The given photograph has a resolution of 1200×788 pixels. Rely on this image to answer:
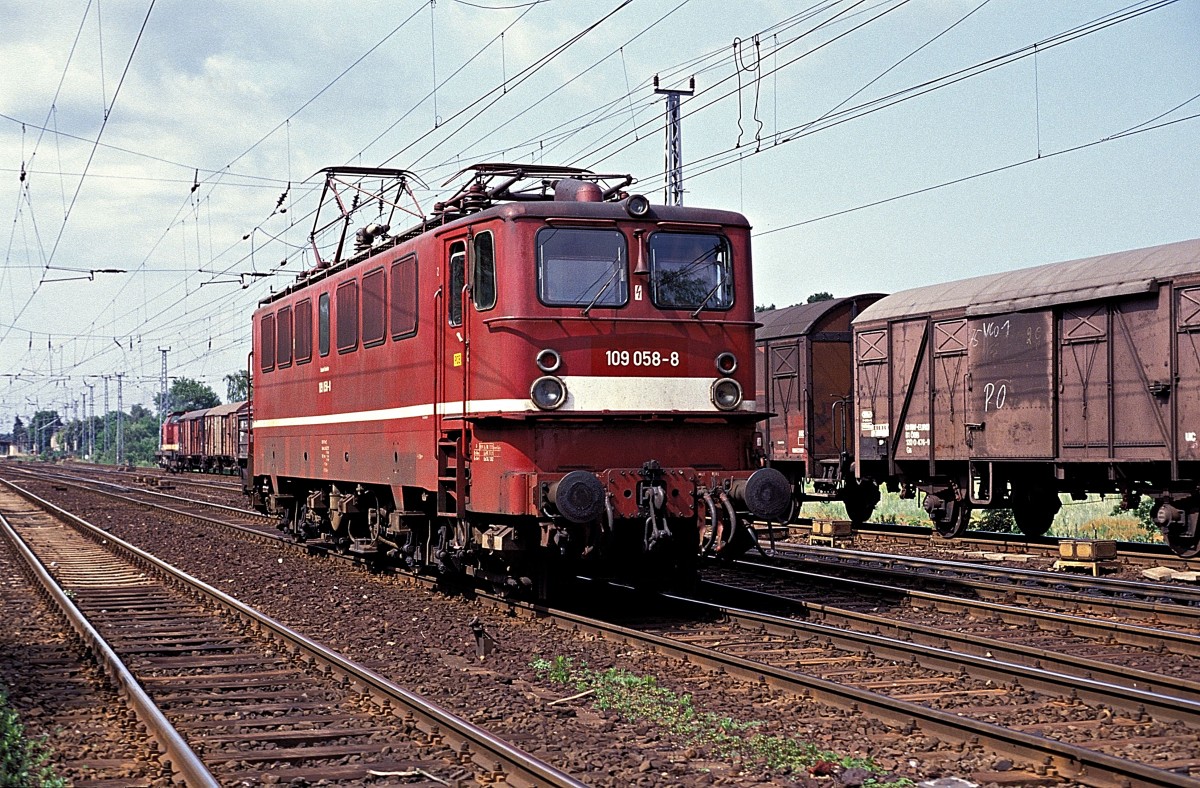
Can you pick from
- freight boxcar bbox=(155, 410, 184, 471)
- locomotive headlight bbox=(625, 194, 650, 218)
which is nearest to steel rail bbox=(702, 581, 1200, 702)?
locomotive headlight bbox=(625, 194, 650, 218)

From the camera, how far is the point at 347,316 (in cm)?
1504

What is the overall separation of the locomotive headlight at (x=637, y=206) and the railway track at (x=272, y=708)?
470 cm

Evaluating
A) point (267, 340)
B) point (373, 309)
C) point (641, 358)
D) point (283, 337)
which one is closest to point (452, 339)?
point (641, 358)

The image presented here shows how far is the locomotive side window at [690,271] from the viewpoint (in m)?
11.6

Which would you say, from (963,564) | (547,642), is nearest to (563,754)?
(547,642)

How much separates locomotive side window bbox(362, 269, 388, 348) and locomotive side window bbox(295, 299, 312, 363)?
260 centimetres

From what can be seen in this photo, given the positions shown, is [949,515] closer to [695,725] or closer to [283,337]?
[283,337]

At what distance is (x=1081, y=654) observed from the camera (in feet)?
31.8

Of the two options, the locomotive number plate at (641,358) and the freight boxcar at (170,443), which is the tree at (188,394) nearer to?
the freight boxcar at (170,443)

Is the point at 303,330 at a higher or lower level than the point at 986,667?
higher

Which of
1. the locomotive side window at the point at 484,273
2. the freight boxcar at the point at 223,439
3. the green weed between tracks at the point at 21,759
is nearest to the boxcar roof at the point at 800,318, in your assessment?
the locomotive side window at the point at 484,273

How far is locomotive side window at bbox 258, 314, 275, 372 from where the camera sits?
1900 centimetres

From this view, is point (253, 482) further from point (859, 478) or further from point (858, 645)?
point (858, 645)

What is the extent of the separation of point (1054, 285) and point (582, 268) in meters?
8.84
